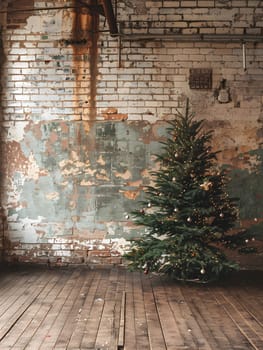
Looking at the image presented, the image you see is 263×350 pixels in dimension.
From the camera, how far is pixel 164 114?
19.3 feet

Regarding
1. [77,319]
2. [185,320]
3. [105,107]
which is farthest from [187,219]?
[105,107]

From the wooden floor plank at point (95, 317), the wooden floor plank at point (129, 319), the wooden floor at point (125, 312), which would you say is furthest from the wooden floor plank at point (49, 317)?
the wooden floor plank at point (129, 319)

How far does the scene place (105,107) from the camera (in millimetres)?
5898

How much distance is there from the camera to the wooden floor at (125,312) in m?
3.12

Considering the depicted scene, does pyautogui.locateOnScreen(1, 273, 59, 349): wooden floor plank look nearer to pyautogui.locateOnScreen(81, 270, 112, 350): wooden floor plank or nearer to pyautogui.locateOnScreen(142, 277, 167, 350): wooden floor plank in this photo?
pyautogui.locateOnScreen(81, 270, 112, 350): wooden floor plank

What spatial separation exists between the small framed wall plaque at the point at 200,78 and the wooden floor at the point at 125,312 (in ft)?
8.71

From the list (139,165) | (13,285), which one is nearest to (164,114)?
(139,165)

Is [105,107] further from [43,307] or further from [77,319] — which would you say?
[77,319]

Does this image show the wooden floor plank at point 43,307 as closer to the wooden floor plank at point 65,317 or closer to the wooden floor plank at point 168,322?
the wooden floor plank at point 65,317

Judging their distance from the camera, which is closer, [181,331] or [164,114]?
[181,331]

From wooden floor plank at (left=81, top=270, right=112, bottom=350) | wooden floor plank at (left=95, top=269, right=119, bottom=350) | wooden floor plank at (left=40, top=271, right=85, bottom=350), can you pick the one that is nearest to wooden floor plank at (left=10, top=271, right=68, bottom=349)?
wooden floor plank at (left=40, top=271, right=85, bottom=350)

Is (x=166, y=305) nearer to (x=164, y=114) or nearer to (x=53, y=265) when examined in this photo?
(x=53, y=265)

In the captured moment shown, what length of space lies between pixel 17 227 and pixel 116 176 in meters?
1.59

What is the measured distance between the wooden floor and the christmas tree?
0.28m
